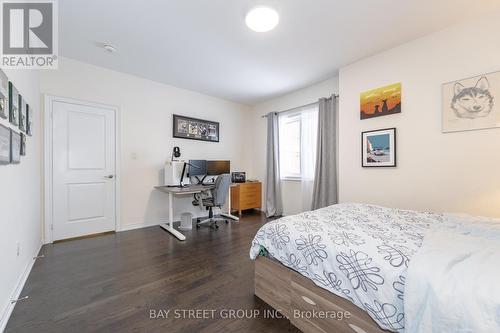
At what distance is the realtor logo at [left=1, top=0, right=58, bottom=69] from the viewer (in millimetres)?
1646

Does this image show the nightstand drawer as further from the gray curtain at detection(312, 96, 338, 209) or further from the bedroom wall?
the bedroom wall

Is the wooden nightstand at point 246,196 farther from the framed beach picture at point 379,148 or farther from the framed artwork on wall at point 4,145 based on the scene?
the framed artwork on wall at point 4,145

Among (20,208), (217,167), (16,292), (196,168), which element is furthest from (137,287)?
(217,167)

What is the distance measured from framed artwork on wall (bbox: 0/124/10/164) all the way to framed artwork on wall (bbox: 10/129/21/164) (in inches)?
3.2

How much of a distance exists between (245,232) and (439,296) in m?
2.74

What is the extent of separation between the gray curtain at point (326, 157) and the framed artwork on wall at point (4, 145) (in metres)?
3.62

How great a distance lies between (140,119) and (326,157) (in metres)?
3.28

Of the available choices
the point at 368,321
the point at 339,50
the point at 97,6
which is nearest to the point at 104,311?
the point at 368,321

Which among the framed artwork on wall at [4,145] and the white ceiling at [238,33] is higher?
the white ceiling at [238,33]

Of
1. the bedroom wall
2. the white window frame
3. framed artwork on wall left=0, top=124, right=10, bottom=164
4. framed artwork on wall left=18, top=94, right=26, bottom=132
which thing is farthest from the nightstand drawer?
framed artwork on wall left=0, top=124, right=10, bottom=164

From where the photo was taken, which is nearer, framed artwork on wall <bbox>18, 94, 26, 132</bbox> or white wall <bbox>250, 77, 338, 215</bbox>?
framed artwork on wall <bbox>18, 94, 26, 132</bbox>

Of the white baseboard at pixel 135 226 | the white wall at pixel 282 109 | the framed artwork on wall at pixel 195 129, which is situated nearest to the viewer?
the white baseboard at pixel 135 226

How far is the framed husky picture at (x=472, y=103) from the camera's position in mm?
1972

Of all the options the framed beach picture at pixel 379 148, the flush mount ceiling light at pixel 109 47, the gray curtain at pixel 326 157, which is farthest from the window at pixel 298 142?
the flush mount ceiling light at pixel 109 47
